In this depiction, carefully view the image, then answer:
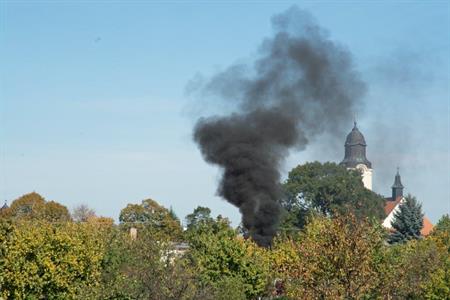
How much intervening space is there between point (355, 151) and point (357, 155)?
113cm

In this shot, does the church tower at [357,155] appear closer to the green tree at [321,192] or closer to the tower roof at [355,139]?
the tower roof at [355,139]

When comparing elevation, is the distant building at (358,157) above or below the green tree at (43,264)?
above

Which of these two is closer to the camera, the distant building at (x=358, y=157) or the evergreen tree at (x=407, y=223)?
the evergreen tree at (x=407, y=223)

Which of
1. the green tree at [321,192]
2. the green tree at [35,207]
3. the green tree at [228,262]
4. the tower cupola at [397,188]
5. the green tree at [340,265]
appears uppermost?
the tower cupola at [397,188]

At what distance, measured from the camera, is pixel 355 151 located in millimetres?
180875

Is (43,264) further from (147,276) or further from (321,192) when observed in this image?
(321,192)

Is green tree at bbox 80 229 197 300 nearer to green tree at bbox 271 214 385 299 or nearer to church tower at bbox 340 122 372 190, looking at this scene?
green tree at bbox 271 214 385 299

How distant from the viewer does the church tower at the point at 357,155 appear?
177500mm

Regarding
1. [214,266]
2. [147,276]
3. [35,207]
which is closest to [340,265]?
[147,276]

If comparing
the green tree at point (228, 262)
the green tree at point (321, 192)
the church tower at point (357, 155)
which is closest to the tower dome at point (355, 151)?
the church tower at point (357, 155)

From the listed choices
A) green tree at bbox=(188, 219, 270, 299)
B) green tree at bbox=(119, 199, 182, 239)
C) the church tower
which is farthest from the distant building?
green tree at bbox=(188, 219, 270, 299)

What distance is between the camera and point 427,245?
5884cm

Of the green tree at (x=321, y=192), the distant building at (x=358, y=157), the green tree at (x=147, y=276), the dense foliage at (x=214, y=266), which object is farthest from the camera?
the distant building at (x=358, y=157)

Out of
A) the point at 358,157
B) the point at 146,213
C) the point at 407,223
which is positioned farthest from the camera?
the point at 358,157
